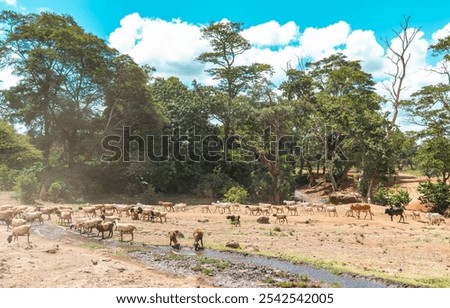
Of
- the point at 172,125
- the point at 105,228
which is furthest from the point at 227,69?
the point at 105,228

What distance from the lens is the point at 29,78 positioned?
38.0 m

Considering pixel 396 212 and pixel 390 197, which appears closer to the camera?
pixel 396 212

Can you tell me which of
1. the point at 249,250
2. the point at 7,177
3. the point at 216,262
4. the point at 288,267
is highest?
the point at 7,177

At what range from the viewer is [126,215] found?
88.9 feet

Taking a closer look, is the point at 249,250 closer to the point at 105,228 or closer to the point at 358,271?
the point at 358,271

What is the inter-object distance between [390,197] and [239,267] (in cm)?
2661

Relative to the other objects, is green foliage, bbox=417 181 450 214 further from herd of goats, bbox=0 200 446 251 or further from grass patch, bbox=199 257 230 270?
grass patch, bbox=199 257 230 270

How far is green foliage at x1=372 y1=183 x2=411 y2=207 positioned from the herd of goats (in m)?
5.48

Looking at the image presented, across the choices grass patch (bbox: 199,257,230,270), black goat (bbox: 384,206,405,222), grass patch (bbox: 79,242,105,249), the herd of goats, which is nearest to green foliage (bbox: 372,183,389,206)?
the herd of goats

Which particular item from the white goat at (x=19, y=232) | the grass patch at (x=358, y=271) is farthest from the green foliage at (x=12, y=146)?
the grass patch at (x=358, y=271)

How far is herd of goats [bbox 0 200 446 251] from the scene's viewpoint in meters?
19.1

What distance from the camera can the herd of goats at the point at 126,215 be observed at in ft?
62.5

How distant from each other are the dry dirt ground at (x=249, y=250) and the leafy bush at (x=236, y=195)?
9448 millimetres

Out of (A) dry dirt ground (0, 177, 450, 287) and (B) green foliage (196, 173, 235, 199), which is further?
(B) green foliage (196, 173, 235, 199)
